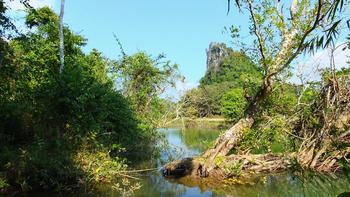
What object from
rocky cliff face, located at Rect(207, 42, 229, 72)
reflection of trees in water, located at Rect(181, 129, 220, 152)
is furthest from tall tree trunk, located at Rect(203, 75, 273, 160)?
rocky cliff face, located at Rect(207, 42, 229, 72)

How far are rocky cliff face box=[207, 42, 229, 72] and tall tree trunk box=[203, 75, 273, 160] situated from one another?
94.5 meters

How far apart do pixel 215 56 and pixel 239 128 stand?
11390 centimetres

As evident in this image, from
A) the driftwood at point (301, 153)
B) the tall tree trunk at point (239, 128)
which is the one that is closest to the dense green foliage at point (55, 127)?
the driftwood at point (301, 153)

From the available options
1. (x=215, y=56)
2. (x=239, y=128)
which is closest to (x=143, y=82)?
(x=239, y=128)

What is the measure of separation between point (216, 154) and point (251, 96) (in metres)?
2.73

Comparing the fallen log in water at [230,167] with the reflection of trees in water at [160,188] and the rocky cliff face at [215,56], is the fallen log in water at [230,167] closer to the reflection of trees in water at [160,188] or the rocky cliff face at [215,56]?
the reflection of trees in water at [160,188]

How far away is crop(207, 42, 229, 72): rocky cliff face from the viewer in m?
113

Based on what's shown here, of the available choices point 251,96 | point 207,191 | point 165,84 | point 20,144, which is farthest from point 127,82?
point 207,191

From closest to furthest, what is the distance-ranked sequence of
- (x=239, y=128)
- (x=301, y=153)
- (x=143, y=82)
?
(x=301, y=153) < (x=239, y=128) < (x=143, y=82)

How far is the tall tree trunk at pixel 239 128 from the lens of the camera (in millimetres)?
14102

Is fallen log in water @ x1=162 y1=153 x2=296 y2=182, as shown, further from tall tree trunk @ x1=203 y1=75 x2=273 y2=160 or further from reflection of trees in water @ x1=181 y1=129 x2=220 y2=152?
reflection of trees in water @ x1=181 y1=129 x2=220 y2=152

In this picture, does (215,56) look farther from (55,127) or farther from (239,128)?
(55,127)

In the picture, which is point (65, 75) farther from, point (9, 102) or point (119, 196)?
point (119, 196)

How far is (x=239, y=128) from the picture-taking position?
570 inches
